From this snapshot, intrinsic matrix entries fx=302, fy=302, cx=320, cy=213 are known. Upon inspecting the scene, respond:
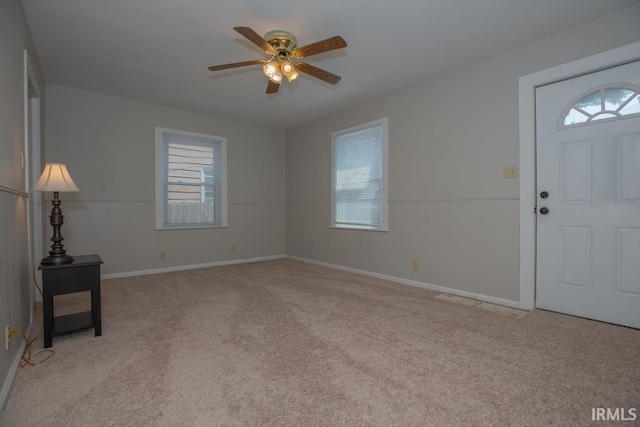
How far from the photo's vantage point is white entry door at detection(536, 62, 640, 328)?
2293mm

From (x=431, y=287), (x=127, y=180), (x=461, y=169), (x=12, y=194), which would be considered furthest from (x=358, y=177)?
(x=12, y=194)

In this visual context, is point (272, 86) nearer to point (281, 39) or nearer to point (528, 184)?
point (281, 39)

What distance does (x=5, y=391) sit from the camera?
1462 mm

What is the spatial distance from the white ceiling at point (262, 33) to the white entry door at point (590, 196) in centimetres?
61

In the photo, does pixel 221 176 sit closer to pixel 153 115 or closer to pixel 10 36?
pixel 153 115

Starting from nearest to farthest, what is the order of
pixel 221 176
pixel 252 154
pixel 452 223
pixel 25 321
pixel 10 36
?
pixel 10 36, pixel 25 321, pixel 452 223, pixel 221 176, pixel 252 154

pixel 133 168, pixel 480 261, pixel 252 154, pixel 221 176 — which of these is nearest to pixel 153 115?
pixel 133 168

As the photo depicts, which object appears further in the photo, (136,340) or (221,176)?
(221,176)

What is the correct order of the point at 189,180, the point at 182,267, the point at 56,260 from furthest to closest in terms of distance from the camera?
the point at 189,180
the point at 182,267
the point at 56,260

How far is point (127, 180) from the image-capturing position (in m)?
4.17

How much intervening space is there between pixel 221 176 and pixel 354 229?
238 centimetres

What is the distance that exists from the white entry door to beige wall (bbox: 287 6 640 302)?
0.75 feet

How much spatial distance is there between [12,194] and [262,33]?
6.84 ft

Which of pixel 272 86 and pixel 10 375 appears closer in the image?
pixel 10 375
